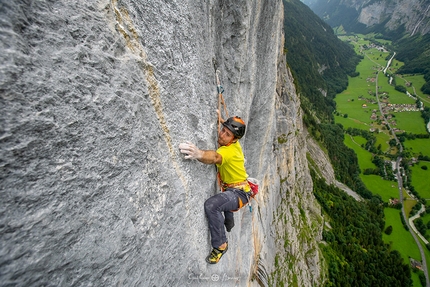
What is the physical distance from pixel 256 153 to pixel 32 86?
37.3 ft

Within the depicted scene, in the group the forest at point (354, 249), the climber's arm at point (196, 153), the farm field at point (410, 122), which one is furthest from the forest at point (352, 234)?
the farm field at point (410, 122)

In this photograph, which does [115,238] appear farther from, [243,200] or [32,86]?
[243,200]

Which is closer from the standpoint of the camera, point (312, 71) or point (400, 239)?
point (400, 239)

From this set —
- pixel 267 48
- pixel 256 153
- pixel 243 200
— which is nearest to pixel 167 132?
pixel 243 200

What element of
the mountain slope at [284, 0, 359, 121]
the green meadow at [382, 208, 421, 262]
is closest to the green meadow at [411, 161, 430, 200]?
the green meadow at [382, 208, 421, 262]

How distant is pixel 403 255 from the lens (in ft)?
234

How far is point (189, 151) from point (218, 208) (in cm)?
186

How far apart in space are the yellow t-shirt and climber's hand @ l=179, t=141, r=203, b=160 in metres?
0.87

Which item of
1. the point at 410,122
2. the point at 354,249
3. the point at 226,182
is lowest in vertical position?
the point at 354,249

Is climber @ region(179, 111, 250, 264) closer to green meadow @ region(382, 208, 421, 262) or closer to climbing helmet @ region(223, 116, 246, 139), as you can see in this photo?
climbing helmet @ region(223, 116, 246, 139)

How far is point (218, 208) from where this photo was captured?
5.89 meters

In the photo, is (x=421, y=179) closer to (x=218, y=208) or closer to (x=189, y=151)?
(x=218, y=208)

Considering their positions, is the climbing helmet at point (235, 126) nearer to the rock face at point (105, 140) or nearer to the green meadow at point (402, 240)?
the rock face at point (105, 140)

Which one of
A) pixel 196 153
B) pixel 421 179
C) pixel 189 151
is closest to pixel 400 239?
Answer: pixel 421 179
